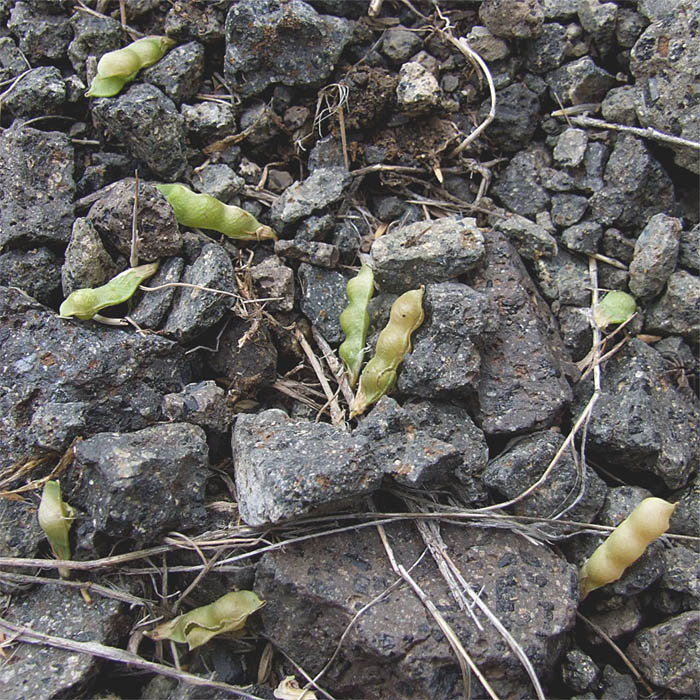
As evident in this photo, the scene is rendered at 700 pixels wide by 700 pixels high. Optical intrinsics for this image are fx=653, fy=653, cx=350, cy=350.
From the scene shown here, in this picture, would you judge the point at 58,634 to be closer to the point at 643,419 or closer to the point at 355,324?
the point at 355,324

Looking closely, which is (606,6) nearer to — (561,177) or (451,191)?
(561,177)

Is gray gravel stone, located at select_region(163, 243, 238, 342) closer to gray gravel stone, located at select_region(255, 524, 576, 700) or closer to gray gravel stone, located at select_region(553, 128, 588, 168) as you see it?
gray gravel stone, located at select_region(255, 524, 576, 700)

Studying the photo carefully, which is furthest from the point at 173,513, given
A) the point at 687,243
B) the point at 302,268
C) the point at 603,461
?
the point at 687,243

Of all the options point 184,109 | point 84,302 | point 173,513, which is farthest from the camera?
point 184,109

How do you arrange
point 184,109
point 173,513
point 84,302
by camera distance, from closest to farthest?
point 173,513
point 84,302
point 184,109

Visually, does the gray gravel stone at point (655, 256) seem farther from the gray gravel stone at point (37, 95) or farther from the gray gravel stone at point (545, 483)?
the gray gravel stone at point (37, 95)

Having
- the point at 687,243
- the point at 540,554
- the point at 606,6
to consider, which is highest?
the point at 606,6
